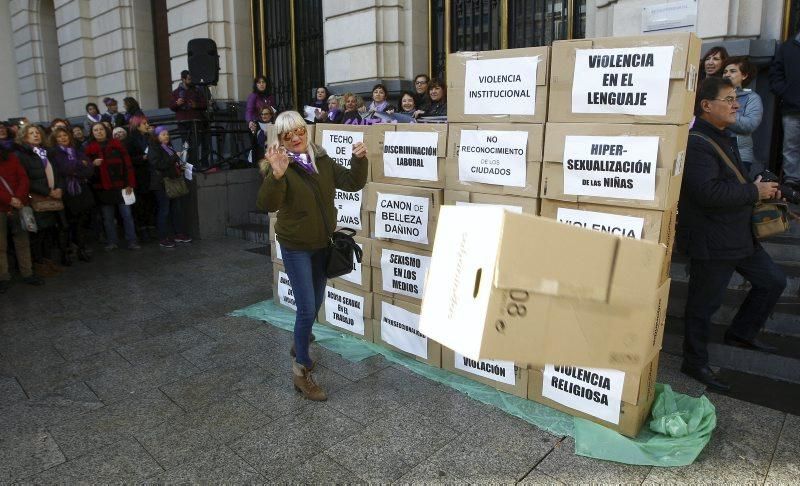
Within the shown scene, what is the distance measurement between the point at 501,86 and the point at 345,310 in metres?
2.44

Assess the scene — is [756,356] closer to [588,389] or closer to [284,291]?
[588,389]

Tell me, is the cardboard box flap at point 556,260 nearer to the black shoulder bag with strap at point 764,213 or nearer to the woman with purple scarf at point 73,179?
the black shoulder bag with strap at point 764,213

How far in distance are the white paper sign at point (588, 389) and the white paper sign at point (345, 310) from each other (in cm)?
184

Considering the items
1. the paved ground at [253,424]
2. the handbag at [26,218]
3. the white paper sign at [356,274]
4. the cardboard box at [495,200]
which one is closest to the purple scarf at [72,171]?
the handbag at [26,218]

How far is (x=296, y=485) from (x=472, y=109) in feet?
8.77

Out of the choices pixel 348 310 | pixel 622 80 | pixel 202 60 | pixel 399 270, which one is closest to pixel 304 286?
pixel 399 270

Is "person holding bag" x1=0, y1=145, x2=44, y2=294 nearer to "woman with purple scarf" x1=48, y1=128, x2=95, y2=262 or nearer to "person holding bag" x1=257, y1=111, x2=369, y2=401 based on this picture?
"woman with purple scarf" x1=48, y1=128, x2=95, y2=262

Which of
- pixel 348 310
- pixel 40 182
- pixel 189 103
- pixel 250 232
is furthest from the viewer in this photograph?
pixel 189 103

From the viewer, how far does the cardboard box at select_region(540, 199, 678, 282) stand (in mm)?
3404

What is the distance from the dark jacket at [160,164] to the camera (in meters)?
9.22

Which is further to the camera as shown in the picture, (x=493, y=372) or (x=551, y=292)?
(x=493, y=372)

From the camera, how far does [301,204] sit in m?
3.88

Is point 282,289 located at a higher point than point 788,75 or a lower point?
lower

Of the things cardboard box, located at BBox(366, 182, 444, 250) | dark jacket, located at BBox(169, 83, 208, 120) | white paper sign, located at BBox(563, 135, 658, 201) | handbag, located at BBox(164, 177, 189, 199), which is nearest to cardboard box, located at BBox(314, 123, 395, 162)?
cardboard box, located at BBox(366, 182, 444, 250)
